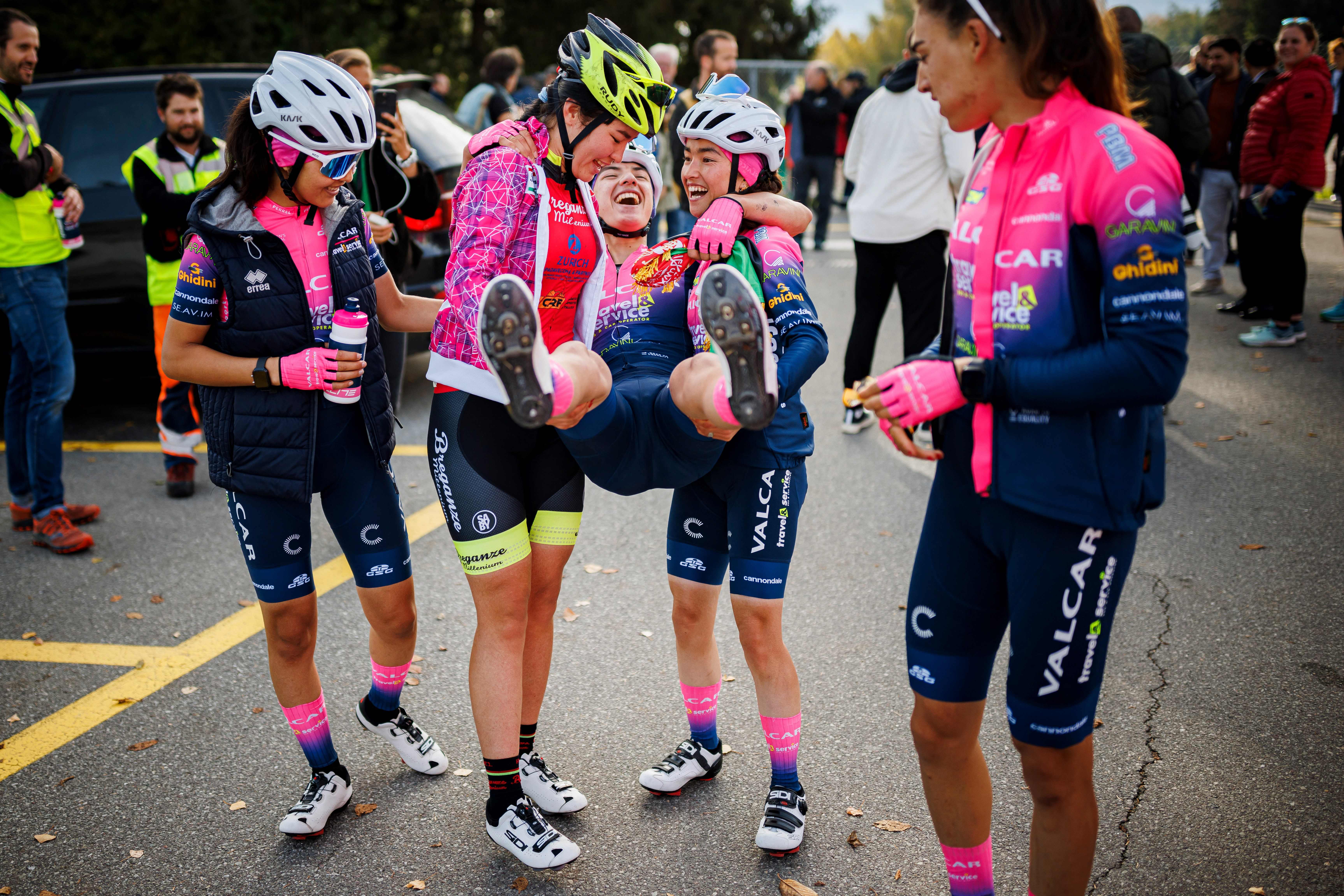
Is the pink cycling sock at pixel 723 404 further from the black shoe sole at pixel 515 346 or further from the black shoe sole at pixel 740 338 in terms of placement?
the black shoe sole at pixel 515 346

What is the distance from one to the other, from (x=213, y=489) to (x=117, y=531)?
65 cm

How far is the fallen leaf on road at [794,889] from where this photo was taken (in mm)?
2666

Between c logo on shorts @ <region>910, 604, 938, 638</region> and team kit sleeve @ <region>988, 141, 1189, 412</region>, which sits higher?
team kit sleeve @ <region>988, 141, 1189, 412</region>

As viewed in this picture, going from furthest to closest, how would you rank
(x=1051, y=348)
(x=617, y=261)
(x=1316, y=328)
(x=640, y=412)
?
1. (x=1316, y=328)
2. (x=617, y=261)
3. (x=640, y=412)
4. (x=1051, y=348)

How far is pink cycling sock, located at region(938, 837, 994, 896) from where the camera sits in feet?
7.57

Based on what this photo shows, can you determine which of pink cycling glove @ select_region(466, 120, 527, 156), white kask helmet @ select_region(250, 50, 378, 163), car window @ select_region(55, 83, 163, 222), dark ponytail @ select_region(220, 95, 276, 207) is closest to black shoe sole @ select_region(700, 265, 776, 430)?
pink cycling glove @ select_region(466, 120, 527, 156)

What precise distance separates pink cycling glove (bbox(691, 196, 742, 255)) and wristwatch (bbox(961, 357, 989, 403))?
2.93 ft

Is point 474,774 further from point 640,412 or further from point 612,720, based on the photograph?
point 640,412

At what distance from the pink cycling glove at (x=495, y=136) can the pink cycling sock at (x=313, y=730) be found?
1.67 metres

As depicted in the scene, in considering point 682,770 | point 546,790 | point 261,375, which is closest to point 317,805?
point 546,790

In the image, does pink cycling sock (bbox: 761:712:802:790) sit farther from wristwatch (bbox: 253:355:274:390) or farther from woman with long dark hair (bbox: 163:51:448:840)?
wristwatch (bbox: 253:355:274:390)

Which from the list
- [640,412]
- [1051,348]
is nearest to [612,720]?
[640,412]

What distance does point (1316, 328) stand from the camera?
8953mm

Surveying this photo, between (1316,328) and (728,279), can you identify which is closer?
(728,279)
